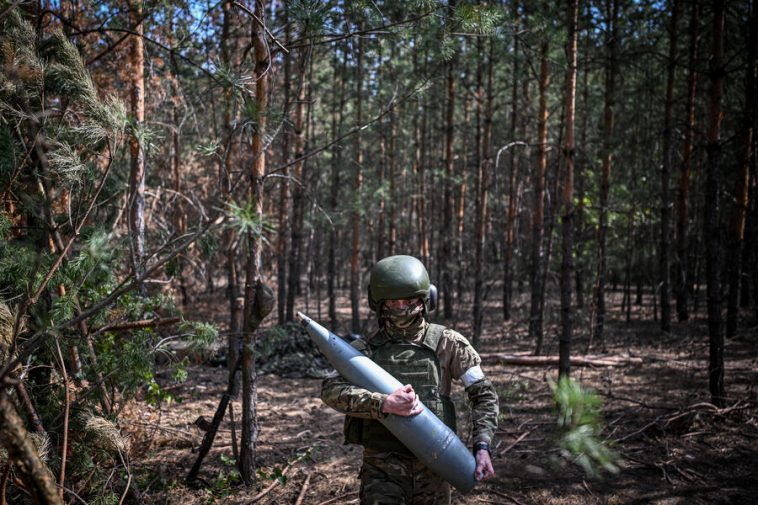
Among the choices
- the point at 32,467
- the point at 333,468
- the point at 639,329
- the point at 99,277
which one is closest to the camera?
the point at 32,467

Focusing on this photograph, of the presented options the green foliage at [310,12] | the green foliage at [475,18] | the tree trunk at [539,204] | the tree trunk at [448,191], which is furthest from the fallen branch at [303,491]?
the tree trunk at [448,191]

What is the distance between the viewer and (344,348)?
2789 mm

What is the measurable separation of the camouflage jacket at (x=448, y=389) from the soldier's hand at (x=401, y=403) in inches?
1.9

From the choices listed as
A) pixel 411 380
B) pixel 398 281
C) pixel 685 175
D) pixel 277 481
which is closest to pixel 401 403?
pixel 411 380

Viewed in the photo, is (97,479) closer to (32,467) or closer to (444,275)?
(32,467)

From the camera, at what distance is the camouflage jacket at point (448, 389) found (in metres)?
Result: 2.58

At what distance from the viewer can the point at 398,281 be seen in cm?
282

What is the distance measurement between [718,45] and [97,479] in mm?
7444

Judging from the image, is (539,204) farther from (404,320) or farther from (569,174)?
(404,320)

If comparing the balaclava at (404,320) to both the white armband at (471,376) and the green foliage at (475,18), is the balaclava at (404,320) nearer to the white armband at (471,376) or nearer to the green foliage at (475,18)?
the white armband at (471,376)

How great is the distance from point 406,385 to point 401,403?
0.64ft

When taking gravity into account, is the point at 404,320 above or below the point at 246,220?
below

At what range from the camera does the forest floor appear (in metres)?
4.29

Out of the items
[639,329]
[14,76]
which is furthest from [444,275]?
[14,76]
